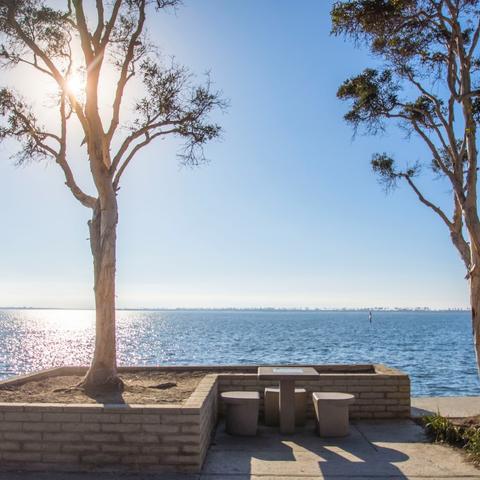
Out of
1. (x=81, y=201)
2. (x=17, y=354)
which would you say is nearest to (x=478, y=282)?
(x=81, y=201)

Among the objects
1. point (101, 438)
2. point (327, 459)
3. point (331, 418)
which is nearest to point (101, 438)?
point (101, 438)

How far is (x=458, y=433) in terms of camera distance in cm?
791

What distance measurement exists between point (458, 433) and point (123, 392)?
185 inches

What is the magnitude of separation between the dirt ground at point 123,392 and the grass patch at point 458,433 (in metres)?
3.45

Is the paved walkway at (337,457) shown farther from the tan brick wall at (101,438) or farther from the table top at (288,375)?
the table top at (288,375)

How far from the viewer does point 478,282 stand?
26.7 feet

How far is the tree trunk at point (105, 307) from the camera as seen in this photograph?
9078 mm

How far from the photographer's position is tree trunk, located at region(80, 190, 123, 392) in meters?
9.08

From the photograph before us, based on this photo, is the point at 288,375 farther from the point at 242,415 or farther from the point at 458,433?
the point at 458,433

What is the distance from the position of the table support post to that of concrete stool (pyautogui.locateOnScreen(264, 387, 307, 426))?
1.71 feet

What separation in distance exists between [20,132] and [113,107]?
199cm

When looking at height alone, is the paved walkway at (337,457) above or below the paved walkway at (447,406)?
below

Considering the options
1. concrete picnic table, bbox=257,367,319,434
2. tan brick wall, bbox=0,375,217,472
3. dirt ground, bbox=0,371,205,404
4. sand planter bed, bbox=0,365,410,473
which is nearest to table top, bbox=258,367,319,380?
concrete picnic table, bbox=257,367,319,434

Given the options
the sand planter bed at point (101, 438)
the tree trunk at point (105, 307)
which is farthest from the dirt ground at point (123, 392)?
the sand planter bed at point (101, 438)
